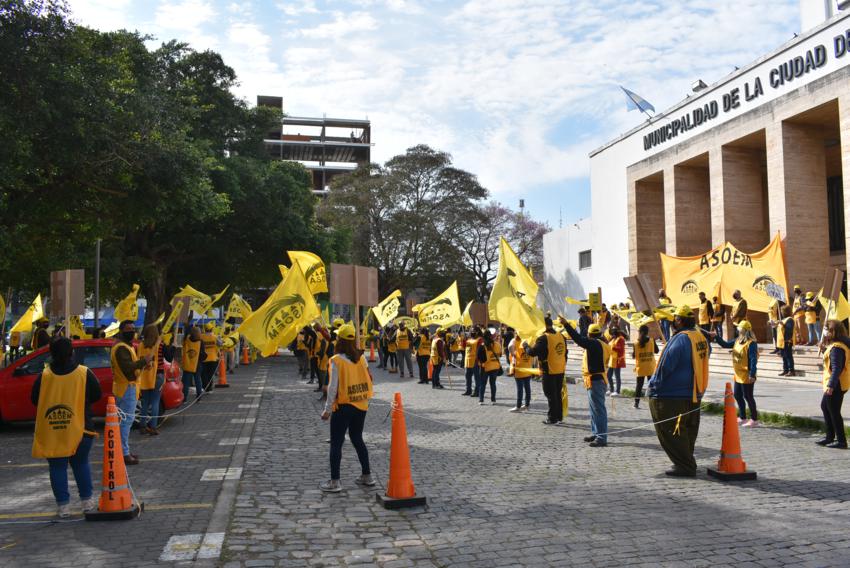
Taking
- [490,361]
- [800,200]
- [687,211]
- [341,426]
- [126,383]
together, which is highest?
[687,211]

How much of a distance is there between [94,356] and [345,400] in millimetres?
6691

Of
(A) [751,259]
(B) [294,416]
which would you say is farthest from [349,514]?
(A) [751,259]

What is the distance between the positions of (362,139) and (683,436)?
88524 mm

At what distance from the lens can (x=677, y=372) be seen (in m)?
7.40

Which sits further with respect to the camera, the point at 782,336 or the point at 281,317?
the point at 782,336

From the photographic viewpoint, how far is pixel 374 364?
30812 mm

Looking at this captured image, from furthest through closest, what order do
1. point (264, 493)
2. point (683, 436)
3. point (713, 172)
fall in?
1. point (713, 172)
2. point (683, 436)
3. point (264, 493)

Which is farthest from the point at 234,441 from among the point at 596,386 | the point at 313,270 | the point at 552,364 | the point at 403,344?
the point at 403,344

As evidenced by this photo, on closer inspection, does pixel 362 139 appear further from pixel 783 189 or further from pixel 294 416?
pixel 294 416

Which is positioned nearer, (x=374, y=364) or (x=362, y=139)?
(x=374, y=364)

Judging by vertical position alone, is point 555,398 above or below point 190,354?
below

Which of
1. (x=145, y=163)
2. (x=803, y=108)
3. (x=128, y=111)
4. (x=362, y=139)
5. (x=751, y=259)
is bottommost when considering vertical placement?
(x=751, y=259)

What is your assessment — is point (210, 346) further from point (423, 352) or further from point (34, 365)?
point (423, 352)

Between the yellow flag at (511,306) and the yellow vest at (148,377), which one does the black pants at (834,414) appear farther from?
the yellow vest at (148,377)
